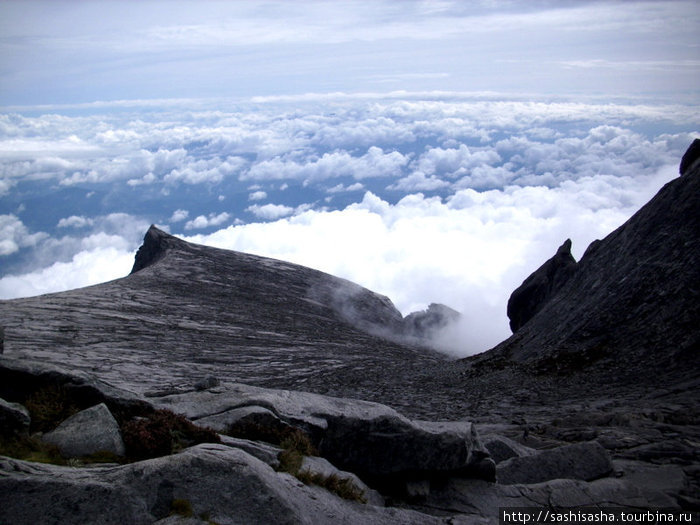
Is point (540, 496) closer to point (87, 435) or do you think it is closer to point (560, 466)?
point (560, 466)

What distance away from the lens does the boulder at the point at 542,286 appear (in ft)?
167

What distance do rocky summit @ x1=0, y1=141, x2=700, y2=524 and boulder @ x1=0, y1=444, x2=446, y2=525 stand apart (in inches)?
1.6

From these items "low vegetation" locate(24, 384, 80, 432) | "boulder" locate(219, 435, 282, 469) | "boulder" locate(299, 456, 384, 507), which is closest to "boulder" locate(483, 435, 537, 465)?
"boulder" locate(299, 456, 384, 507)

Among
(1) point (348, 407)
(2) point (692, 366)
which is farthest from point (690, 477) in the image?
(2) point (692, 366)

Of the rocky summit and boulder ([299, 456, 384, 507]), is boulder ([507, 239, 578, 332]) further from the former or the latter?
boulder ([299, 456, 384, 507])

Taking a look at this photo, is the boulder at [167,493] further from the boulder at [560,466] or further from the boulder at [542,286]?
the boulder at [542,286]

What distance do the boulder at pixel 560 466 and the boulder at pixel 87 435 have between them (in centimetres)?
1181

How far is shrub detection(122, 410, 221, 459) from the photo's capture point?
44.8 ft

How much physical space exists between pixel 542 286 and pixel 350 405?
41.3m

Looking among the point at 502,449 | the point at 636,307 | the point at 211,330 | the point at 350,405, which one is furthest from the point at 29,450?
the point at 211,330

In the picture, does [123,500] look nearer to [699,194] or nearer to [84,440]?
[84,440]

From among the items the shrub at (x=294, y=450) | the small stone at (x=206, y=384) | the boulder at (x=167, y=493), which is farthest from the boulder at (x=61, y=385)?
the shrub at (x=294, y=450)

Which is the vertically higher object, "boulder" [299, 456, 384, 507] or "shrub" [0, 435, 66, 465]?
"shrub" [0, 435, 66, 465]

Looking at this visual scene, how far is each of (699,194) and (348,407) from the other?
32290 mm
